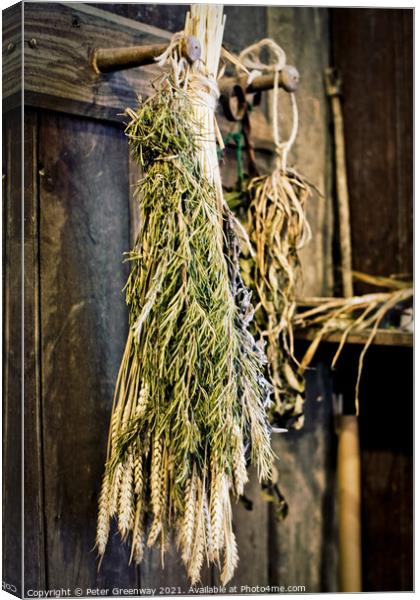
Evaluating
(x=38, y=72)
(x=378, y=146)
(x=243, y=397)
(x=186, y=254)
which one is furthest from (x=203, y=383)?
(x=378, y=146)

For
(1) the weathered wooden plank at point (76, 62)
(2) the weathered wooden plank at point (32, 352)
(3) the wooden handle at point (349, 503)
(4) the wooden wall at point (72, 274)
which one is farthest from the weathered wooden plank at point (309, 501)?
(1) the weathered wooden plank at point (76, 62)

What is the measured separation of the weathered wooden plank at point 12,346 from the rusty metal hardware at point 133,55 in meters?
0.15

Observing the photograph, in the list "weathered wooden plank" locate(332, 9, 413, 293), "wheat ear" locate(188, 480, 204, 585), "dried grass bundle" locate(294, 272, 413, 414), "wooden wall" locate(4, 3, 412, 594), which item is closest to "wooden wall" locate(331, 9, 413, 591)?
"weathered wooden plank" locate(332, 9, 413, 293)

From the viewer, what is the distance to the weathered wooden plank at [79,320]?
3.34ft

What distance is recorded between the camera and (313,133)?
1.43 metres

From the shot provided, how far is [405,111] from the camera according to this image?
1411 mm

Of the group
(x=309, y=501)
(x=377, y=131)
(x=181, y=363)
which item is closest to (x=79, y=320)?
→ (x=181, y=363)

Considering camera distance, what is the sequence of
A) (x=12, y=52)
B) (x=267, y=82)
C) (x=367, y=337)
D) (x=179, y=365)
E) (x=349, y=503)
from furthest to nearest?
(x=349, y=503)
(x=367, y=337)
(x=267, y=82)
(x=12, y=52)
(x=179, y=365)

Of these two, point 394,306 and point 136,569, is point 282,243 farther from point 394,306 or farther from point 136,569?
point 136,569

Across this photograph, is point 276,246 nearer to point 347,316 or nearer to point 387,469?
point 347,316

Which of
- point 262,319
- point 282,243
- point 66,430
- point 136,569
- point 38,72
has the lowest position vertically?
point 136,569

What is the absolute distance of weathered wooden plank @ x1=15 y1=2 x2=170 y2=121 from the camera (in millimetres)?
995

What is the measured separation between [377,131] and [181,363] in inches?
30.9

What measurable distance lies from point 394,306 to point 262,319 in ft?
0.92
